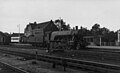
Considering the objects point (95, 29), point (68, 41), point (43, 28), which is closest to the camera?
point (68, 41)

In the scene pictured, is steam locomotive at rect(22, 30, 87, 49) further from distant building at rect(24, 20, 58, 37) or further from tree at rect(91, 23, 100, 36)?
tree at rect(91, 23, 100, 36)

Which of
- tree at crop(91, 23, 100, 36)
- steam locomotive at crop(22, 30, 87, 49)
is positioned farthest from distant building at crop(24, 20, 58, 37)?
tree at crop(91, 23, 100, 36)

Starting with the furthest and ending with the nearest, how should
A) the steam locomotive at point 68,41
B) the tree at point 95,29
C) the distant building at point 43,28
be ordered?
1. the tree at point 95,29
2. the distant building at point 43,28
3. the steam locomotive at point 68,41

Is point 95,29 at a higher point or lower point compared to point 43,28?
higher

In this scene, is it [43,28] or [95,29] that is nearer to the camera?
[43,28]

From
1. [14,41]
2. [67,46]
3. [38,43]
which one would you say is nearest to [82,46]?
[67,46]

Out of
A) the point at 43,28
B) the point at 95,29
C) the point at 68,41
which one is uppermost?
the point at 95,29

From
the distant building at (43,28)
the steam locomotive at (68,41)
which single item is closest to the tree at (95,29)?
the distant building at (43,28)

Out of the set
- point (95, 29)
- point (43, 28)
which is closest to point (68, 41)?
point (43, 28)

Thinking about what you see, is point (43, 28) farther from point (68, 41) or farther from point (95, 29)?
point (95, 29)

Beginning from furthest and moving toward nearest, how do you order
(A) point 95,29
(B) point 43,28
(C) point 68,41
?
(A) point 95,29
(B) point 43,28
(C) point 68,41

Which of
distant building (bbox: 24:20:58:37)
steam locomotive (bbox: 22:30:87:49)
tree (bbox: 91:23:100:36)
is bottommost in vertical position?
steam locomotive (bbox: 22:30:87:49)

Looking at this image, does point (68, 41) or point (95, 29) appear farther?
point (95, 29)

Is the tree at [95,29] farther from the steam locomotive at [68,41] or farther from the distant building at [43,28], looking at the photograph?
the steam locomotive at [68,41]
